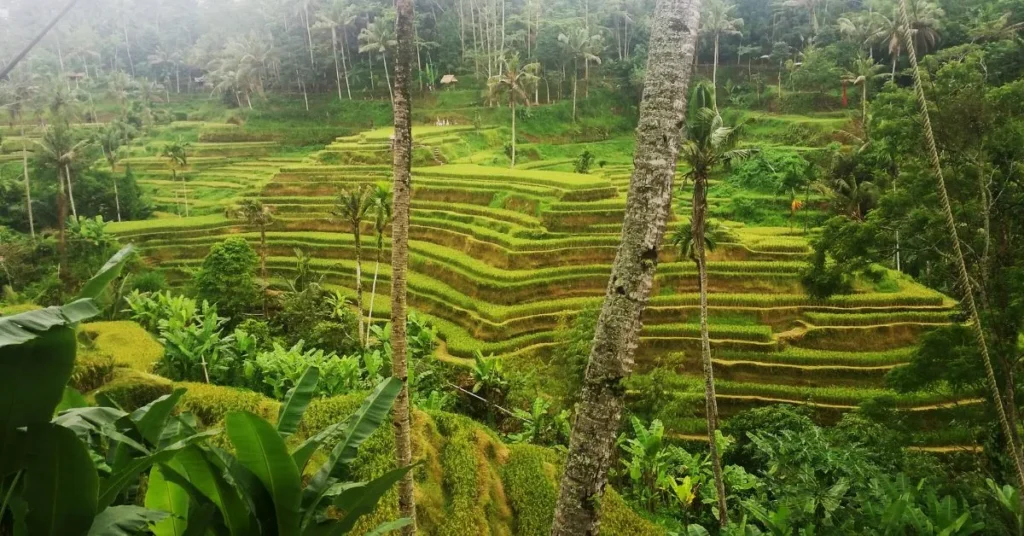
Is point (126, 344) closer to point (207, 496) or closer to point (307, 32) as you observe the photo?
point (207, 496)

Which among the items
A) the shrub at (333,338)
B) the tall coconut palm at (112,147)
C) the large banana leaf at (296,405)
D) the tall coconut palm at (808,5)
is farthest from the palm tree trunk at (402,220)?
the tall coconut palm at (808,5)

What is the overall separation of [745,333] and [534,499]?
955 centimetres

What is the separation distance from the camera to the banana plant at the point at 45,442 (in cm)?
175

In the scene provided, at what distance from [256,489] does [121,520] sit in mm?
421

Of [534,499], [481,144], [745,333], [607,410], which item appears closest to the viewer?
[607,410]

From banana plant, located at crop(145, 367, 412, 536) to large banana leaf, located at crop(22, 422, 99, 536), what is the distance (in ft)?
0.83

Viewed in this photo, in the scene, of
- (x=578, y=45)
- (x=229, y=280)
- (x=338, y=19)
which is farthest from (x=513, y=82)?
(x=338, y=19)

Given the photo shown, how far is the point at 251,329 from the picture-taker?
1284 centimetres

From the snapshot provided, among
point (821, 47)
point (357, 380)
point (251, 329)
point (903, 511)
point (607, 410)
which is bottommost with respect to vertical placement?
point (251, 329)

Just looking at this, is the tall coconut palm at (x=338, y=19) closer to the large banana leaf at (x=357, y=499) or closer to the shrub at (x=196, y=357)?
the shrub at (x=196, y=357)

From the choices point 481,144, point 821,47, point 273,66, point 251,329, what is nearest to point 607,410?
point 251,329

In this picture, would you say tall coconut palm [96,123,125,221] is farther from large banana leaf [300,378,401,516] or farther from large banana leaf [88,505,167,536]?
large banana leaf [88,505,167,536]

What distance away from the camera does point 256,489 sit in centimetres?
221

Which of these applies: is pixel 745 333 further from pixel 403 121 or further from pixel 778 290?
pixel 403 121
